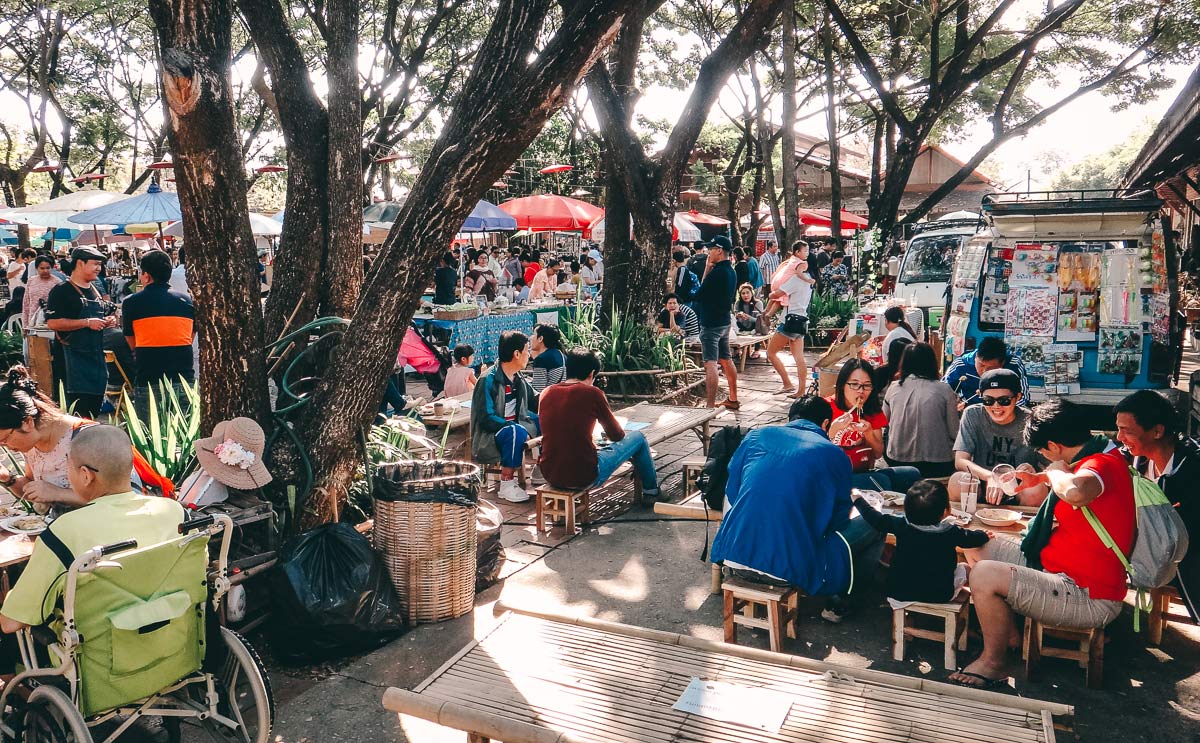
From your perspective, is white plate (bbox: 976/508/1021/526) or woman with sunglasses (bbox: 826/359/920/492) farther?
woman with sunglasses (bbox: 826/359/920/492)

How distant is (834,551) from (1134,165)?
11206 mm

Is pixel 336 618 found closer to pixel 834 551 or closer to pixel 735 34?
pixel 834 551

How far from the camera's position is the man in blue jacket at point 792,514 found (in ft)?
13.0

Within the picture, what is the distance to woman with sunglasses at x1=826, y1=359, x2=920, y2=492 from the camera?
522 centimetres

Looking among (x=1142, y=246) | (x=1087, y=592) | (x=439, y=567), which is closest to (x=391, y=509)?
(x=439, y=567)

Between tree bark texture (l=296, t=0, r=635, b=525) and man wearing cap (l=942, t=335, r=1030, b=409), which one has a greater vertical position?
tree bark texture (l=296, t=0, r=635, b=525)

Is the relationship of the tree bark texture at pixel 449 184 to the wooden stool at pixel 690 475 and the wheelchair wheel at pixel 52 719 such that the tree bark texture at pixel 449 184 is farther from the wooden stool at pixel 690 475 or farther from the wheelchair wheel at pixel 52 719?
the wooden stool at pixel 690 475

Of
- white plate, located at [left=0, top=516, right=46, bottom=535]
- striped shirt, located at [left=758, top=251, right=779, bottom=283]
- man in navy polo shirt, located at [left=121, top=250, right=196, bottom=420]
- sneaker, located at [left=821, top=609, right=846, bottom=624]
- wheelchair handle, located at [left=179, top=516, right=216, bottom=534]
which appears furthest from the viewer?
striped shirt, located at [left=758, top=251, right=779, bottom=283]

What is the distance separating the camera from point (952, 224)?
49.2 ft

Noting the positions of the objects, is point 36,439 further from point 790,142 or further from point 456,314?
point 790,142

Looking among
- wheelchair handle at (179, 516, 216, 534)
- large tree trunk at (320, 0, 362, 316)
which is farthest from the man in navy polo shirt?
wheelchair handle at (179, 516, 216, 534)

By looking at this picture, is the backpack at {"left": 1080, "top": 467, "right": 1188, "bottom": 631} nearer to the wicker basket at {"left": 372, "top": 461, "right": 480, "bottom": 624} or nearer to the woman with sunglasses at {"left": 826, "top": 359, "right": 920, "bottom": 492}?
the woman with sunglasses at {"left": 826, "top": 359, "right": 920, "bottom": 492}

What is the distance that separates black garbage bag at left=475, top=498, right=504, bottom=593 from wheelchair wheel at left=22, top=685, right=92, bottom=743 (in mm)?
2199

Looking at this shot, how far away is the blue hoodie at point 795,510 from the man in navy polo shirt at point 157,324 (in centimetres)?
495
